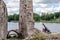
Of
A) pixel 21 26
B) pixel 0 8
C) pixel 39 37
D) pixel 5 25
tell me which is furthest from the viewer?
pixel 21 26

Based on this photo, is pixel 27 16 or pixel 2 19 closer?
pixel 2 19

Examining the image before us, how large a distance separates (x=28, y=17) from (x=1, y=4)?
354cm

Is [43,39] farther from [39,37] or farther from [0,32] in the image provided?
[0,32]

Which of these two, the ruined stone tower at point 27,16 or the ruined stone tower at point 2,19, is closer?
the ruined stone tower at point 2,19

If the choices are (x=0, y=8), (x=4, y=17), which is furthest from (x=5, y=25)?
(x=0, y=8)

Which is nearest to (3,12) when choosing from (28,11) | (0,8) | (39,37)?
(0,8)

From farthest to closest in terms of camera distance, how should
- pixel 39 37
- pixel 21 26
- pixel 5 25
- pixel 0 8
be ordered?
pixel 21 26
pixel 5 25
pixel 0 8
pixel 39 37

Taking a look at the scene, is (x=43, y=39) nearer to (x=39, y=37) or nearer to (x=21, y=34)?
(x=39, y=37)

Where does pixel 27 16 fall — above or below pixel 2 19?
above

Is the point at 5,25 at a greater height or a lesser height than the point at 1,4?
lesser

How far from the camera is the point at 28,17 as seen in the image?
24766mm

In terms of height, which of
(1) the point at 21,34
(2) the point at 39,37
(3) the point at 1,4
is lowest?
(1) the point at 21,34

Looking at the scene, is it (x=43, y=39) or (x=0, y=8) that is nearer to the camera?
Result: (x=43, y=39)

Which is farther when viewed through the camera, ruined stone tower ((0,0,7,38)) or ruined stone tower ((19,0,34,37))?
ruined stone tower ((19,0,34,37))
